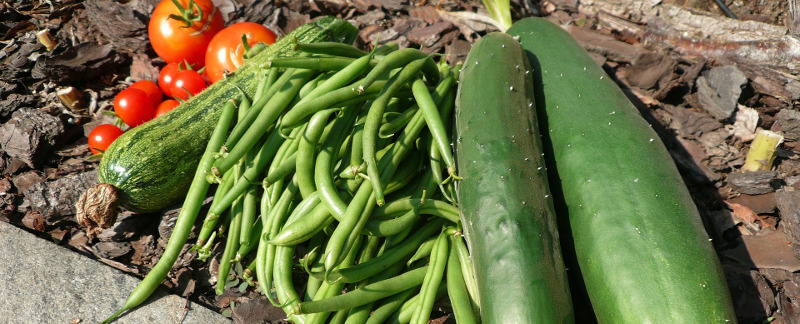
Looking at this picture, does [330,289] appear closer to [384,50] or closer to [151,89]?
[384,50]

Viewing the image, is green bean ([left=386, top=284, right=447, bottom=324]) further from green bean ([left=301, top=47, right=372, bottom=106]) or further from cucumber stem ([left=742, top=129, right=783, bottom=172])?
cucumber stem ([left=742, top=129, right=783, bottom=172])

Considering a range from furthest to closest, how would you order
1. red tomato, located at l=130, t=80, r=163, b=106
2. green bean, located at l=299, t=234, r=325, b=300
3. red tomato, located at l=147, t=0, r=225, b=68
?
red tomato, located at l=147, t=0, r=225, b=68, red tomato, located at l=130, t=80, r=163, b=106, green bean, located at l=299, t=234, r=325, b=300

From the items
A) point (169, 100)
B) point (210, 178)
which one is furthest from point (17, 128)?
point (210, 178)

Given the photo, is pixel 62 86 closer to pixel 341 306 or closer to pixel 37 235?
pixel 37 235

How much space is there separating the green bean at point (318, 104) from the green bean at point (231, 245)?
1.99ft

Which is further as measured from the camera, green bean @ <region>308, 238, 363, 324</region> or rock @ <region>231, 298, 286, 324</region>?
rock @ <region>231, 298, 286, 324</region>

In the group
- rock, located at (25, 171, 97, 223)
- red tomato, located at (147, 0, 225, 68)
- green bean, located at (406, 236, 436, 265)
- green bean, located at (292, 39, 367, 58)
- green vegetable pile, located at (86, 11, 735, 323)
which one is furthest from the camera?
red tomato, located at (147, 0, 225, 68)

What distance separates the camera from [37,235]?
358 cm

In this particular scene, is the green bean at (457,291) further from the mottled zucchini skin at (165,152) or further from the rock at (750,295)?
the mottled zucchini skin at (165,152)

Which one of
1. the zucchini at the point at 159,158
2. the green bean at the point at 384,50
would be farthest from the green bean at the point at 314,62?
the zucchini at the point at 159,158

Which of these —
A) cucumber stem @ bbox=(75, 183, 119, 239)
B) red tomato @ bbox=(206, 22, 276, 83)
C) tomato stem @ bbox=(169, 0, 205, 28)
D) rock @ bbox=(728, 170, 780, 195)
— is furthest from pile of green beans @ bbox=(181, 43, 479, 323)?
rock @ bbox=(728, 170, 780, 195)

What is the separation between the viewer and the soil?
10.5 ft

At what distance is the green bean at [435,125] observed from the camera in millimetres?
2775

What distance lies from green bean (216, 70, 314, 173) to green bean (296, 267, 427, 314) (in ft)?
3.31
